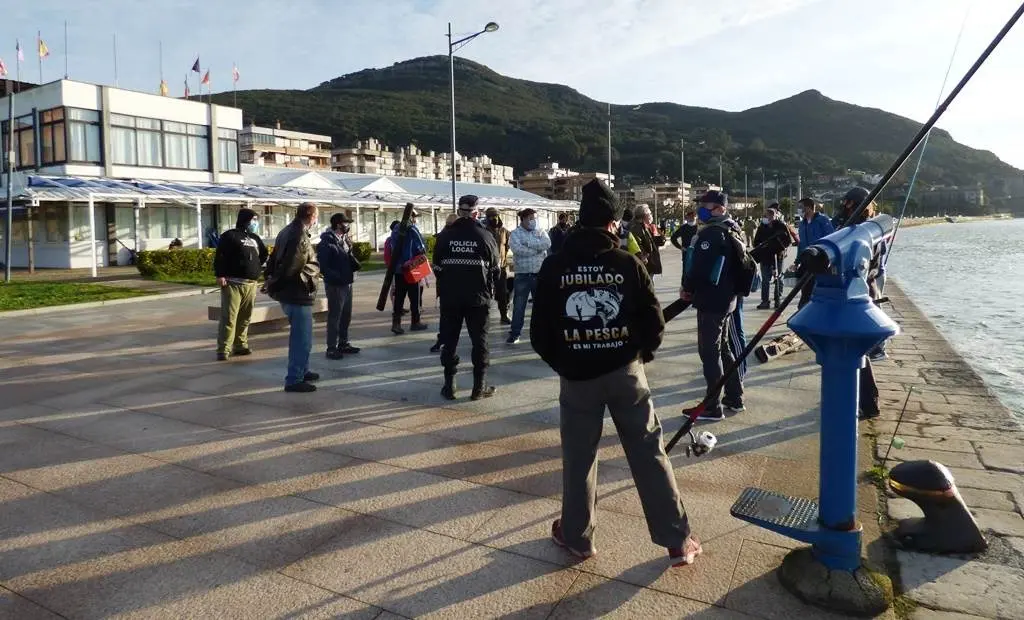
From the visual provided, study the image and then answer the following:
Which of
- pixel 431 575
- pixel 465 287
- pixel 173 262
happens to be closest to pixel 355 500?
pixel 431 575

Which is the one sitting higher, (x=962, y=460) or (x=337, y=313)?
(x=337, y=313)

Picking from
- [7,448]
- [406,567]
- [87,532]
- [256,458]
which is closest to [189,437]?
[256,458]

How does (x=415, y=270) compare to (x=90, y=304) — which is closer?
(x=415, y=270)

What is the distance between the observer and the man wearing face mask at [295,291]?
684 centimetres

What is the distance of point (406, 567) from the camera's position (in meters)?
3.36

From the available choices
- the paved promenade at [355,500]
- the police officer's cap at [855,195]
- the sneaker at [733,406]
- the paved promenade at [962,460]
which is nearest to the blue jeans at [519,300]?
the paved promenade at [355,500]

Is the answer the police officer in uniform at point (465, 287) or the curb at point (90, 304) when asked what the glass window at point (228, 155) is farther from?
the police officer in uniform at point (465, 287)

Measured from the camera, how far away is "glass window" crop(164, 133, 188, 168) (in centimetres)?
3550

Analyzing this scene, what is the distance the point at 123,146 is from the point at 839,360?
37065 mm

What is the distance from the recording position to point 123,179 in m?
31.9

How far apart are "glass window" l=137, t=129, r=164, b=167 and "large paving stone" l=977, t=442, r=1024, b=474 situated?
36808 mm

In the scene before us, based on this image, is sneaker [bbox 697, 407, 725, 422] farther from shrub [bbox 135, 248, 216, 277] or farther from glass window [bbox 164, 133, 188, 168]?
glass window [bbox 164, 133, 188, 168]

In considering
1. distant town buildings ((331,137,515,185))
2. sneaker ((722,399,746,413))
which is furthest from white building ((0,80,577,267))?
distant town buildings ((331,137,515,185))

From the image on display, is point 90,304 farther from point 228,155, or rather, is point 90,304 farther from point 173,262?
point 228,155
